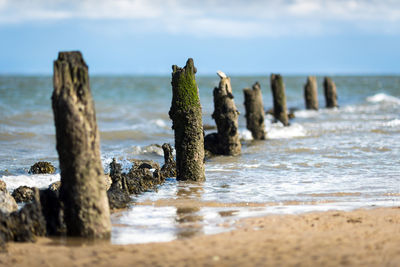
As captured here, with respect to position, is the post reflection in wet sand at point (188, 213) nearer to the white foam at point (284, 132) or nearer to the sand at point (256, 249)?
the sand at point (256, 249)

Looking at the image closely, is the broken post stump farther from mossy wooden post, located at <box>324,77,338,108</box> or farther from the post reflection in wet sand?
mossy wooden post, located at <box>324,77,338,108</box>

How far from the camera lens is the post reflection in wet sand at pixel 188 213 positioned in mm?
6824

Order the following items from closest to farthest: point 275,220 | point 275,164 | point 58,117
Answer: point 58,117, point 275,220, point 275,164

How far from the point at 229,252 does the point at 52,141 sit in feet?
46.2

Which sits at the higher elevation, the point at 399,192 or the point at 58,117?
the point at 58,117

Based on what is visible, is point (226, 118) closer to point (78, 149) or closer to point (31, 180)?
point (31, 180)

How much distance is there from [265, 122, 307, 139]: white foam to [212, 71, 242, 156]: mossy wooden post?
4313 mm

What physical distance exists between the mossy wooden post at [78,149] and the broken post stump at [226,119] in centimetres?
803

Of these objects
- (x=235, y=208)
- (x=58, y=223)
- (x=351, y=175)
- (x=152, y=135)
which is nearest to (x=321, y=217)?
(x=235, y=208)

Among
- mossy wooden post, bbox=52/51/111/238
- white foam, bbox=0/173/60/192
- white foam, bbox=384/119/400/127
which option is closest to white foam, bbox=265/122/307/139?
white foam, bbox=384/119/400/127

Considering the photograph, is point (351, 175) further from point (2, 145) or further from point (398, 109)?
point (398, 109)

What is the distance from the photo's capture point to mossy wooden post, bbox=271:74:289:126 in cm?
2233

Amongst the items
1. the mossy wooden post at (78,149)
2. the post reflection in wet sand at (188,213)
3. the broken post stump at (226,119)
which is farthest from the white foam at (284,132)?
the mossy wooden post at (78,149)

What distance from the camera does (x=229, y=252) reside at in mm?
5805
